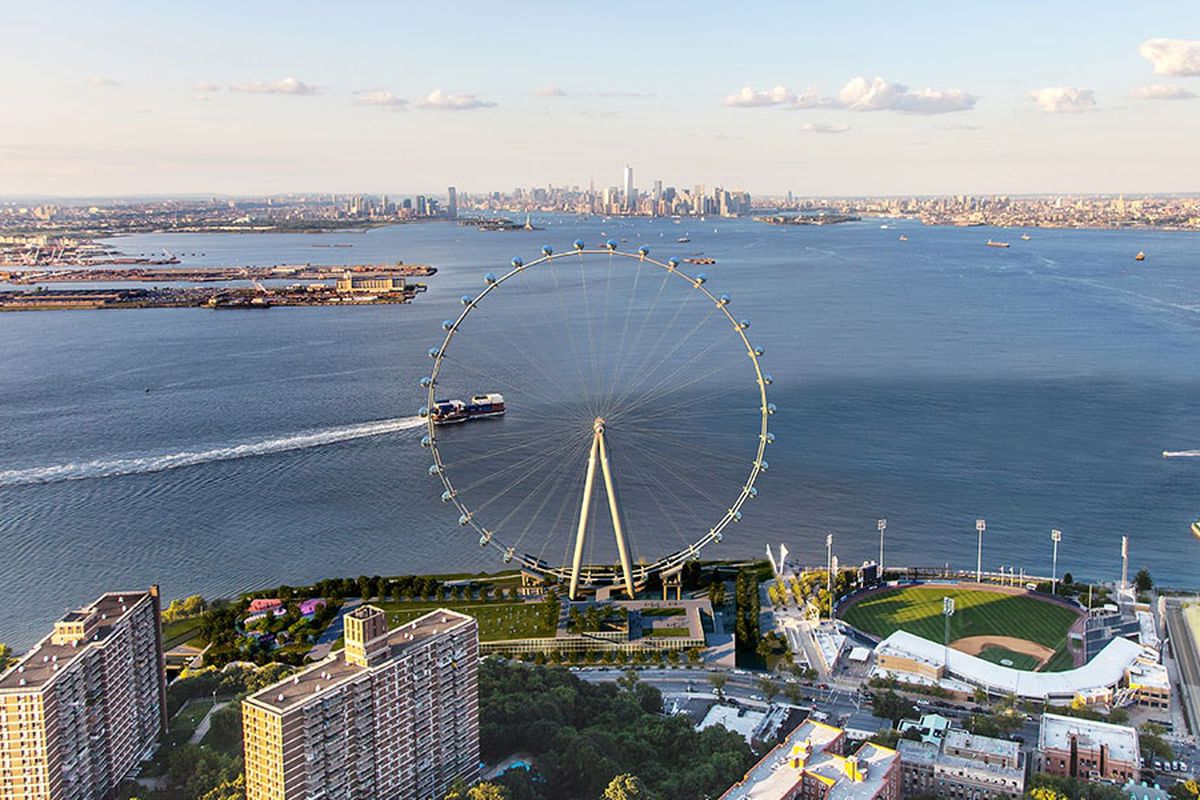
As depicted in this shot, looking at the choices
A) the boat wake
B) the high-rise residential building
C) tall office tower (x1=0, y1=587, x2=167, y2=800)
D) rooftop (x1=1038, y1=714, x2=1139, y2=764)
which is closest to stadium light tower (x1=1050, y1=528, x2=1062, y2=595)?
rooftop (x1=1038, y1=714, x2=1139, y2=764)

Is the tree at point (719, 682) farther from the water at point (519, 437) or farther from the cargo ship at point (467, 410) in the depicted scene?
the cargo ship at point (467, 410)

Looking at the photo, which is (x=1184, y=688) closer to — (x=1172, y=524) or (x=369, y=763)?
(x=1172, y=524)

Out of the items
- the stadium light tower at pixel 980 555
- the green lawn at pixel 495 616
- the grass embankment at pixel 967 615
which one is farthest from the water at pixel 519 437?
the green lawn at pixel 495 616

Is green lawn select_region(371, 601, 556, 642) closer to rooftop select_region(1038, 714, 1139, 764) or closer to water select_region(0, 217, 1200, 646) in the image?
water select_region(0, 217, 1200, 646)

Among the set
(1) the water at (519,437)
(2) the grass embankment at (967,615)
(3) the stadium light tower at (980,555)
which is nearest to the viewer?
(2) the grass embankment at (967,615)

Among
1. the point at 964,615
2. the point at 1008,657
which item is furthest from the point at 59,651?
the point at 964,615

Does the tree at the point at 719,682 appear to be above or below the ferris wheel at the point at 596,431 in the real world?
below
